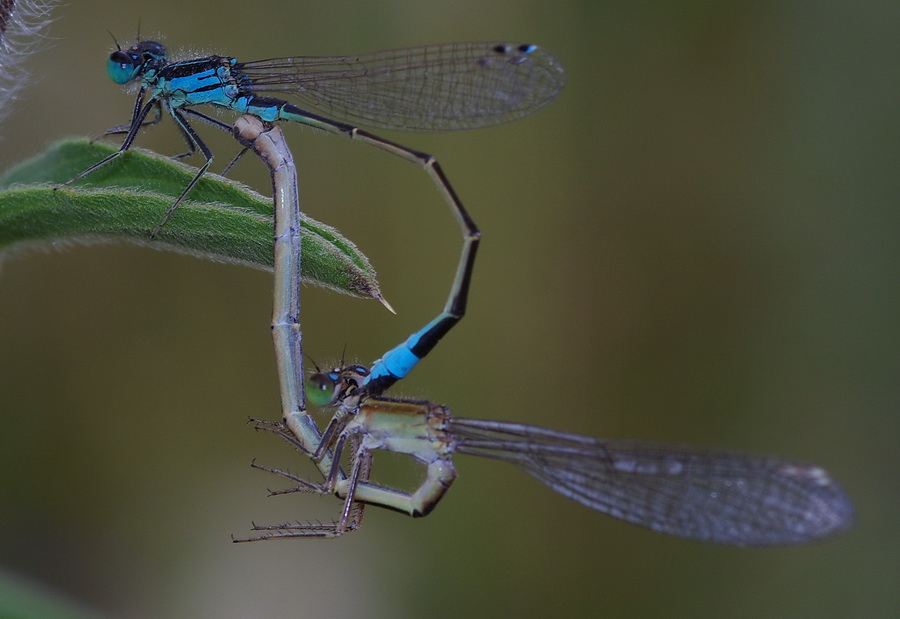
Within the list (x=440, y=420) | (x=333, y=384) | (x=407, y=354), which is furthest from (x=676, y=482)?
(x=333, y=384)

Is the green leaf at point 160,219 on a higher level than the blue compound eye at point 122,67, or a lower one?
lower

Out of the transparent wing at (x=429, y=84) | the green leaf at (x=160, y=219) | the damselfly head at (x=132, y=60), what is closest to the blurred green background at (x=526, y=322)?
the transparent wing at (x=429, y=84)

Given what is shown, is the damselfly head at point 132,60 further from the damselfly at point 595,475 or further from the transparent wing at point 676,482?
the transparent wing at point 676,482

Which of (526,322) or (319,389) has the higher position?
(526,322)

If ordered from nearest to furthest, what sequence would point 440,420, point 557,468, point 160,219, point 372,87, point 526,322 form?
point 160,219, point 557,468, point 440,420, point 372,87, point 526,322

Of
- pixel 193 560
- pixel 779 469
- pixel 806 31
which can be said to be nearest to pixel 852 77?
pixel 806 31

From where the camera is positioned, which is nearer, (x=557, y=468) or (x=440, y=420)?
(x=557, y=468)

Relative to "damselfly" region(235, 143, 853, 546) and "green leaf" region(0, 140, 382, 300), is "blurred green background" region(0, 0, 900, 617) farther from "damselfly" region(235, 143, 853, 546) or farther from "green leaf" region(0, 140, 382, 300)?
"green leaf" region(0, 140, 382, 300)

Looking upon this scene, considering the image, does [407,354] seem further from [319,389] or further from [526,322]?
[526,322]
